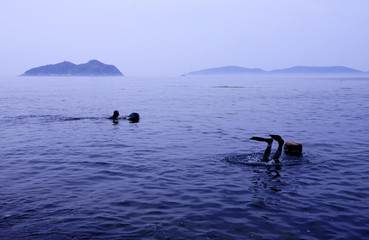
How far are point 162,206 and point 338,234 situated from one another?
17.7 ft

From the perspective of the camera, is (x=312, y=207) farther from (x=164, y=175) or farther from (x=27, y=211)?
(x=27, y=211)

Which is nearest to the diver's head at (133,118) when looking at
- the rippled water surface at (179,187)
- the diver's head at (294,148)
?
the rippled water surface at (179,187)

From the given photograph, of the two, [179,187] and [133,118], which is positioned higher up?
[133,118]

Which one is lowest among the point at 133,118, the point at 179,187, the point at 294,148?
the point at 179,187

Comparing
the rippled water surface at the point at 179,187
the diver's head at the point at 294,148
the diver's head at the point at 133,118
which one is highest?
the diver's head at the point at 294,148

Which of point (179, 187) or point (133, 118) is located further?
point (133, 118)

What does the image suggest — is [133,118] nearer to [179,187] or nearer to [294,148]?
[294,148]

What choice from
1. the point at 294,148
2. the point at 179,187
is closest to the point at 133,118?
the point at 294,148

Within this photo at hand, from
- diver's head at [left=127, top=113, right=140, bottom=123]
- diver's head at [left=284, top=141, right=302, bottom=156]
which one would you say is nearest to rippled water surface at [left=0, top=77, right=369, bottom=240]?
diver's head at [left=284, top=141, right=302, bottom=156]

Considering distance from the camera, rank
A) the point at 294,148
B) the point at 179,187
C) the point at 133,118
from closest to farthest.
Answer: the point at 179,187, the point at 294,148, the point at 133,118

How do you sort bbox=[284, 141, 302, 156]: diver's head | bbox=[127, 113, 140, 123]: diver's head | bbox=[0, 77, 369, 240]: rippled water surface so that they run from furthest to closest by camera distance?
bbox=[127, 113, 140, 123]: diver's head < bbox=[284, 141, 302, 156]: diver's head < bbox=[0, 77, 369, 240]: rippled water surface

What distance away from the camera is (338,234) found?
9.13 meters

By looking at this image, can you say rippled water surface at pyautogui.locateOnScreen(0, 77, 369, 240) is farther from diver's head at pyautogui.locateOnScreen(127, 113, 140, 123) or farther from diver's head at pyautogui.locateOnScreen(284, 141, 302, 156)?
diver's head at pyautogui.locateOnScreen(127, 113, 140, 123)

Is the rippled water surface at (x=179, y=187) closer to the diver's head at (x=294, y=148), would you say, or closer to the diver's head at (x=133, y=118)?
the diver's head at (x=294, y=148)
